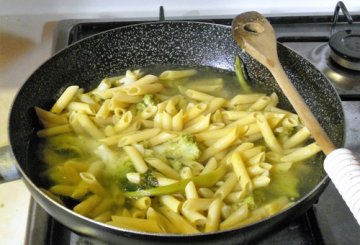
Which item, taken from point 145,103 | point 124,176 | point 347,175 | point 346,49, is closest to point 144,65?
point 145,103

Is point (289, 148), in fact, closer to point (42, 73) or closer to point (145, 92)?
point (145, 92)

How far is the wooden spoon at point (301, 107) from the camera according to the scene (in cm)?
67

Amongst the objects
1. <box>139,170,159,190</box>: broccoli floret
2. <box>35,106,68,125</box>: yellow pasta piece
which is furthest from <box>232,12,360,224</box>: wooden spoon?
<box>35,106,68,125</box>: yellow pasta piece

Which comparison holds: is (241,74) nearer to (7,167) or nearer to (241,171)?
(241,171)

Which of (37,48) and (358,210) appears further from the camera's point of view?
(37,48)

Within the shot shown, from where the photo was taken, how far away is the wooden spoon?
675 millimetres

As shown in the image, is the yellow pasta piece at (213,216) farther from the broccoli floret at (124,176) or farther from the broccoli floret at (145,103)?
the broccoli floret at (145,103)

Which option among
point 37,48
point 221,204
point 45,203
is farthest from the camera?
point 37,48

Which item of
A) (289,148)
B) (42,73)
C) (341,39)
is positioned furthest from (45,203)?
(341,39)

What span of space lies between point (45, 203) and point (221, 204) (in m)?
0.32

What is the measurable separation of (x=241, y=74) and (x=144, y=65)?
26 cm

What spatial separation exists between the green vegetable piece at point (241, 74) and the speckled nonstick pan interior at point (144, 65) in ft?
0.05

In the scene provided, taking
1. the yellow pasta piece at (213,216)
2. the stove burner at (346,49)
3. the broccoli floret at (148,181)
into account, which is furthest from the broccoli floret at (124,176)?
the stove burner at (346,49)

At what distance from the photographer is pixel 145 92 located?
1218 millimetres
